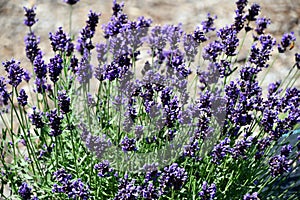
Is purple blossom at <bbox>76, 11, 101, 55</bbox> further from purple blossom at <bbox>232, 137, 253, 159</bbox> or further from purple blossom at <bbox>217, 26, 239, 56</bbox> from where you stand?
purple blossom at <bbox>232, 137, 253, 159</bbox>

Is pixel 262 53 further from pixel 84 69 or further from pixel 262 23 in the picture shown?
pixel 84 69

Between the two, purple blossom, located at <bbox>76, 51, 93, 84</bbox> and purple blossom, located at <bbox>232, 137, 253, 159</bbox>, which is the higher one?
purple blossom, located at <bbox>76, 51, 93, 84</bbox>

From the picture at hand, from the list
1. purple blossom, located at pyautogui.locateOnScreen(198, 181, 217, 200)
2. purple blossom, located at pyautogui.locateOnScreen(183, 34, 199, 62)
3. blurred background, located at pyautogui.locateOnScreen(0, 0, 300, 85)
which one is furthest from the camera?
blurred background, located at pyautogui.locateOnScreen(0, 0, 300, 85)

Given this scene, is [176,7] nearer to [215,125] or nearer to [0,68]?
[0,68]

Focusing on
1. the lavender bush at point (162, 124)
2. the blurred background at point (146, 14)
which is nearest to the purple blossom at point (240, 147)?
the lavender bush at point (162, 124)

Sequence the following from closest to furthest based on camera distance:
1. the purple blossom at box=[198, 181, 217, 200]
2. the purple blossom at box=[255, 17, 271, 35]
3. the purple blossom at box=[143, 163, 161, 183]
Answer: the purple blossom at box=[198, 181, 217, 200]
the purple blossom at box=[143, 163, 161, 183]
the purple blossom at box=[255, 17, 271, 35]

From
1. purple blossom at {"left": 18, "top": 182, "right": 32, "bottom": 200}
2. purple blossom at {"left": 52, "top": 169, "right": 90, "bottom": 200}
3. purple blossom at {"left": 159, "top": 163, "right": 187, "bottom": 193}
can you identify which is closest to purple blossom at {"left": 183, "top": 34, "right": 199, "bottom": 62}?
purple blossom at {"left": 159, "top": 163, "right": 187, "bottom": 193}

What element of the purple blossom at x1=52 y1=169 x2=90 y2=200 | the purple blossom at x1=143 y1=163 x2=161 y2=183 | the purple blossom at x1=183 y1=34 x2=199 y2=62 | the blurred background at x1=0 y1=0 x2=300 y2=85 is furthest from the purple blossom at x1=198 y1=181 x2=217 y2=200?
the blurred background at x1=0 y1=0 x2=300 y2=85

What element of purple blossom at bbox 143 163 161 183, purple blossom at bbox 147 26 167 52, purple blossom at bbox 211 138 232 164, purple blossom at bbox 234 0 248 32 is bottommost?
purple blossom at bbox 143 163 161 183

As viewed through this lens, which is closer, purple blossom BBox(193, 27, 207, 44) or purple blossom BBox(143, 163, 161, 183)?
purple blossom BBox(143, 163, 161, 183)
